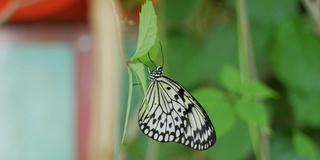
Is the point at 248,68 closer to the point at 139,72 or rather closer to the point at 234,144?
the point at 234,144

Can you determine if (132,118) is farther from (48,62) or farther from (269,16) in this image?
(48,62)

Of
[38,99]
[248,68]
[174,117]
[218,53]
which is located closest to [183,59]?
[218,53]

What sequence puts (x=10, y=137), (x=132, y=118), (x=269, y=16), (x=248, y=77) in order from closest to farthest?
(x=248, y=77)
(x=269, y=16)
(x=132, y=118)
(x=10, y=137)

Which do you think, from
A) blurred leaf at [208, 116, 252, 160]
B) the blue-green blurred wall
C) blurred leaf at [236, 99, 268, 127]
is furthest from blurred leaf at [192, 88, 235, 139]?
the blue-green blurred wall

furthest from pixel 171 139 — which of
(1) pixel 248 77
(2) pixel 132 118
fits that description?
(2) pixel 132 118

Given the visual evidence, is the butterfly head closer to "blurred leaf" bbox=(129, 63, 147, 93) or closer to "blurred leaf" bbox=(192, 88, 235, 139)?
"blurred leaf" bbox=(129, 63, 147, 93)

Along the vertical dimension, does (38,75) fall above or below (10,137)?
above
